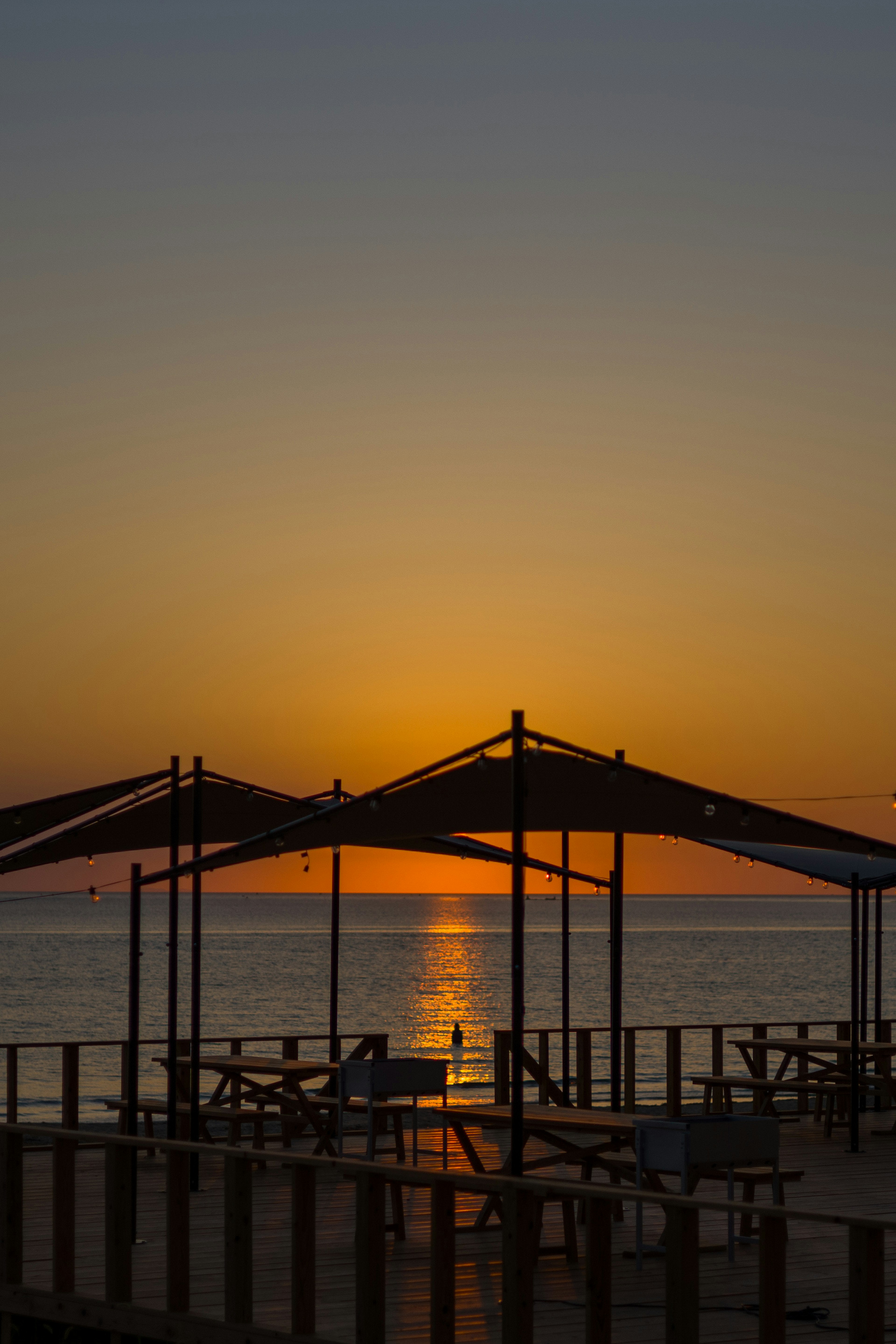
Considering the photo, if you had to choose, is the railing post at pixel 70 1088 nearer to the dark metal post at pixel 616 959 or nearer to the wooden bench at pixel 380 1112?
the wooden bench at pixel 380 1112

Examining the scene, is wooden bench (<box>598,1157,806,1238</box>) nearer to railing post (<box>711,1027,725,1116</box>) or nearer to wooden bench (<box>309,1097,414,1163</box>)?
wooden bench (<box>309,1097,414,1163</box>)

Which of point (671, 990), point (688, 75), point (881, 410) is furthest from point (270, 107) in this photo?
point (671, 990)

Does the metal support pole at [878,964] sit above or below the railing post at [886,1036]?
above

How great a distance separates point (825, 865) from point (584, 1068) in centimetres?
315

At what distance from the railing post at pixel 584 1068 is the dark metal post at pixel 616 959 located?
99.0 inches

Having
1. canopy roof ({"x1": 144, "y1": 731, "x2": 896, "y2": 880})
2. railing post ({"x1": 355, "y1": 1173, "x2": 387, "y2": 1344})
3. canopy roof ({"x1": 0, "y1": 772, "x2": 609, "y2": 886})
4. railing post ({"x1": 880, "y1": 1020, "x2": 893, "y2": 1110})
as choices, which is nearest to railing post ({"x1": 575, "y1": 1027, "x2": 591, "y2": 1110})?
railing post ({"x1": 880, "y1": 1020, "x2": 893, "y2": 1110})

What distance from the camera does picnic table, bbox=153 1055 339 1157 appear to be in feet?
35.5

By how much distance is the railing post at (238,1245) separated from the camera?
659 cm

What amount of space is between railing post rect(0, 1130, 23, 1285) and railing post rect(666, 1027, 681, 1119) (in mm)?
6640

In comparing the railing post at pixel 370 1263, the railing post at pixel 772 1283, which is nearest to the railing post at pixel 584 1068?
the railing post at pixel 370 1263

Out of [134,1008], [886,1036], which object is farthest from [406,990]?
[134,1008]

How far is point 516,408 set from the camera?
61.1 ft

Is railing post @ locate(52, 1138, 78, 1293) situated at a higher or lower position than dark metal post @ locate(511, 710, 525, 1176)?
lower

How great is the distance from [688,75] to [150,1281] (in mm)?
11141
